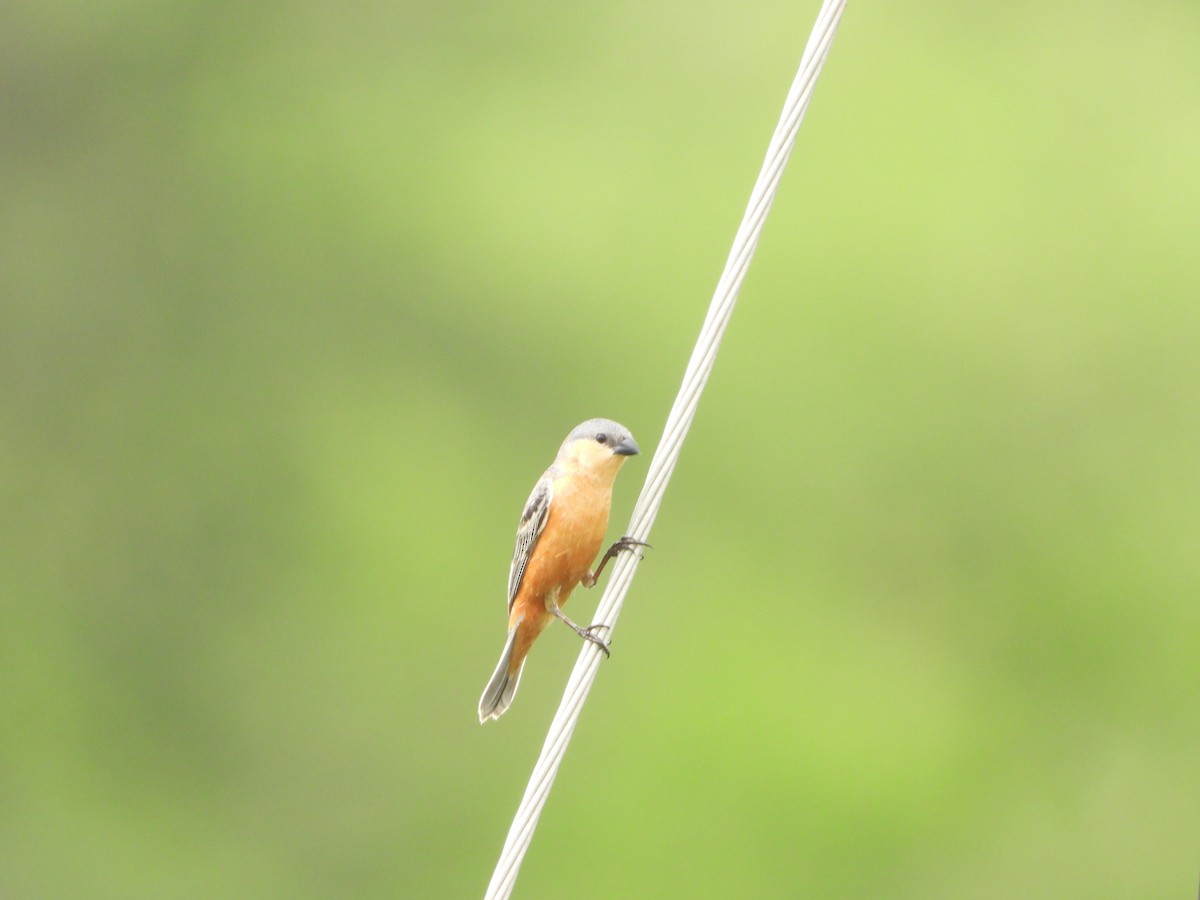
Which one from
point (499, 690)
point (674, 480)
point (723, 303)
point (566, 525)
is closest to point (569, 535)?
point (566, 525)

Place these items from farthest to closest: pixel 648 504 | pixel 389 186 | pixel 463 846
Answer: pixel 389 186, pixel 463 846, pixel 648 504

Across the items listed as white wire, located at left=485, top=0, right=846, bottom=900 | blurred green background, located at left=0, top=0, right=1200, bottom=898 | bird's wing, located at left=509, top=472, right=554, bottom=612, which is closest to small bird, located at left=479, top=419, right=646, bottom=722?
bird's wing, located at left=509, top=472, right=554, bottom=612

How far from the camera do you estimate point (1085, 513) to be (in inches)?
410

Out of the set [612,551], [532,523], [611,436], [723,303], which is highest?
[723,303]

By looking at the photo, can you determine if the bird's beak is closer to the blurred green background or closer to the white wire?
the white wire

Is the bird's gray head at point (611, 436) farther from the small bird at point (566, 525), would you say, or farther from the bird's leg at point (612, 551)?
the bird's leg at point (612, 551)

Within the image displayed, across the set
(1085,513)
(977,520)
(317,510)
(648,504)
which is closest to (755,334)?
(977,520)

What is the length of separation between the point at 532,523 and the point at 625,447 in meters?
0.44

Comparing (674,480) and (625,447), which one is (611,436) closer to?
(625,447)

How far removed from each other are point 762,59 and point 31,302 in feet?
19.7

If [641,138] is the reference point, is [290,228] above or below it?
below

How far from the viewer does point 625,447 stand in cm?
370

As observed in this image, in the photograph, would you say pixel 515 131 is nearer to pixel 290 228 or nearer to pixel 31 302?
pixel 290 228

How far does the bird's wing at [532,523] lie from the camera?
12.8 ft
